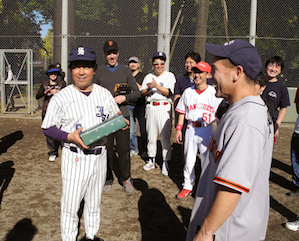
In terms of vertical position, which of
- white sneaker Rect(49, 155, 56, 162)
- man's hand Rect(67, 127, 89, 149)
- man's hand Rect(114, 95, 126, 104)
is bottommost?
white sneaker Rect(49, 155, 56, 162)

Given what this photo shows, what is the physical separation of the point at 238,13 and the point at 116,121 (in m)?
19.2

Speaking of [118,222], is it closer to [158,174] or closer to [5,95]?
[158,174]

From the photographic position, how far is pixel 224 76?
1.60m

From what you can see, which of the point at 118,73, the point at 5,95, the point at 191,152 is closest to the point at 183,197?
the point at 191,152

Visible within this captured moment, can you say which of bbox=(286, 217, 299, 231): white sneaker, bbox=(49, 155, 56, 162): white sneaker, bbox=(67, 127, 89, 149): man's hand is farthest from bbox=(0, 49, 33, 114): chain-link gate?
bbox=(286, 217, 299, 231): white sneaker

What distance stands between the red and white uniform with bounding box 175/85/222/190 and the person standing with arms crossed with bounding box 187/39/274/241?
9.38 ft

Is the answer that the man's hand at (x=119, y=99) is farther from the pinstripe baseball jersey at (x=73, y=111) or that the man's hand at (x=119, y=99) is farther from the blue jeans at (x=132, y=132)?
the blue jeans at (x=132, y=132)

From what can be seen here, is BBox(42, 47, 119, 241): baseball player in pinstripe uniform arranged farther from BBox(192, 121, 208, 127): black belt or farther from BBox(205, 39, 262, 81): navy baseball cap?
BBox(192, 121, 208, 127): black belt

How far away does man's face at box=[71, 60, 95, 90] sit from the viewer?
2922 millimetres

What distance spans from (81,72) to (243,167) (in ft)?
6.59

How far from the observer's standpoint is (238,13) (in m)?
19.6

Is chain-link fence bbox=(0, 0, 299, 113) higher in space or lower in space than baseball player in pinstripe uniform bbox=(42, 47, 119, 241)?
higher

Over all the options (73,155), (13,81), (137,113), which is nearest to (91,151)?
(73,155)

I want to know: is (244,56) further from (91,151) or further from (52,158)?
(52,158)
